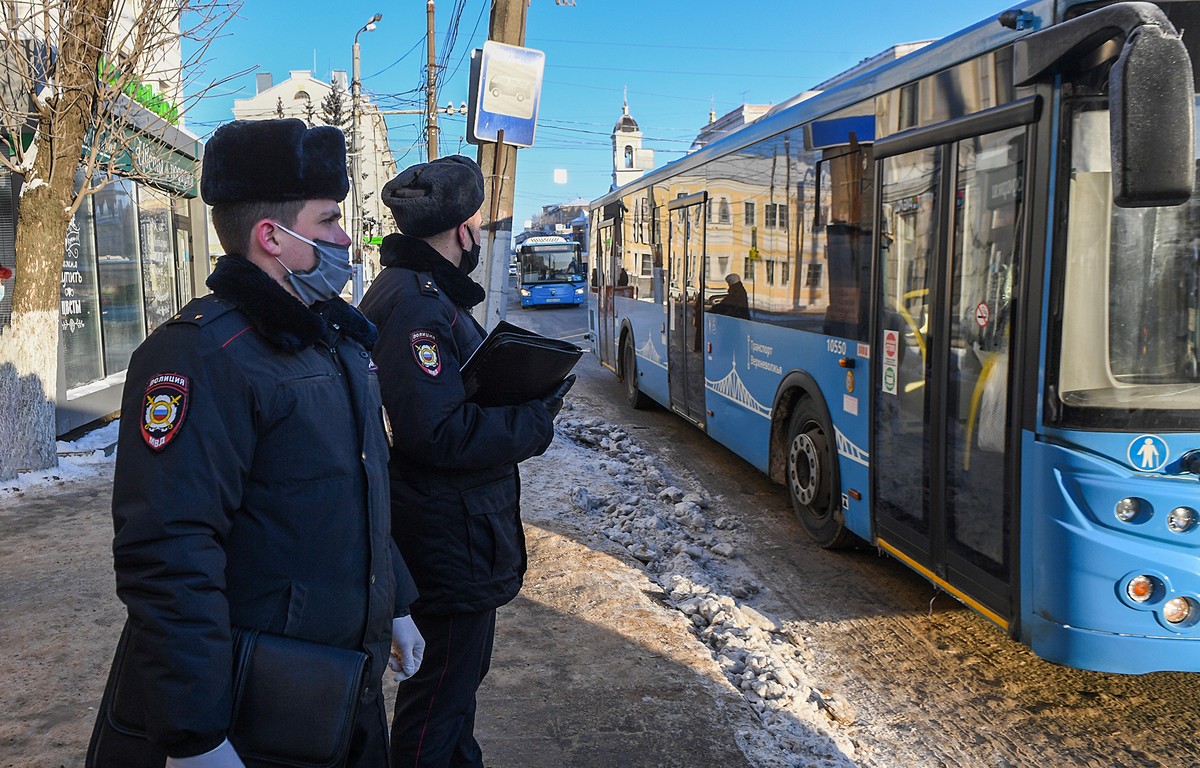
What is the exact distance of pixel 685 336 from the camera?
10227mm

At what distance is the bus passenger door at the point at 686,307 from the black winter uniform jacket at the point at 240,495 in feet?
25.0

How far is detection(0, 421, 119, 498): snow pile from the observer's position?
25.7 ft

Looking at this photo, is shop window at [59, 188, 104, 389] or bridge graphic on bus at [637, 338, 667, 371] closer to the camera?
shop window at [59, 188, 104, 389]

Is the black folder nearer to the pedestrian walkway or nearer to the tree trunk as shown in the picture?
Result: the pedestrian walkway

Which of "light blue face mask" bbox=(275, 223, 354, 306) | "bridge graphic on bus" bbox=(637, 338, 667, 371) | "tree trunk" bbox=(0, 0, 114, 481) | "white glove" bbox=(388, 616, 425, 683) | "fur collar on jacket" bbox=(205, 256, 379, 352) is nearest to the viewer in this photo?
"fur collar on jacket" bbox=(205, 256, 379, 352)

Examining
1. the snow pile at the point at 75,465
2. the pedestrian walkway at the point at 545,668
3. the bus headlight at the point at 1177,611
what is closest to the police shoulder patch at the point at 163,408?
the pedestrian walkway at the point at 545,668

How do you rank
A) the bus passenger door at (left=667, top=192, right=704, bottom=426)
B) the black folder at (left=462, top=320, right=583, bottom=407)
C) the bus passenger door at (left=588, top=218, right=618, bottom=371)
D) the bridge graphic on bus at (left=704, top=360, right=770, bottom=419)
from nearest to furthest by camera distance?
the black folder at (left=462, top=320, right=583, bottom=407) → the bridge graphic on bus at (left=704, top=360, right=770, bottom=419) → the bus passenger door at (left=667, top=192, right=704, bottom=426) → the bus passenger door at (left=588, top=218, right=618, bottom=371)

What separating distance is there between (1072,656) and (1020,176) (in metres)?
1.99

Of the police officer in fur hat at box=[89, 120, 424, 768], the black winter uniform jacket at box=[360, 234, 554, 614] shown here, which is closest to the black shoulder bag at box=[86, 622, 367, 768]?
the police officer in fur hat at box=[89, 120, 424, 768]

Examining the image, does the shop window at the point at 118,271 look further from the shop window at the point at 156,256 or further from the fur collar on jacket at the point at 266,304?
the fur collar on jacket at the point at 266,304

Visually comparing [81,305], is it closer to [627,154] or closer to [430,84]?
[430,84]

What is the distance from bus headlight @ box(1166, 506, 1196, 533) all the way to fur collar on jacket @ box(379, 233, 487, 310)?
2.79 metres

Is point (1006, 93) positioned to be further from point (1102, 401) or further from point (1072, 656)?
point (1072, 656)

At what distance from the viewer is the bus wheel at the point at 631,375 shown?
1327 cm
